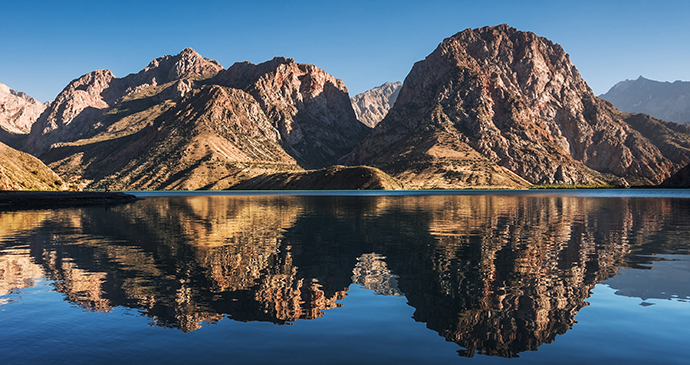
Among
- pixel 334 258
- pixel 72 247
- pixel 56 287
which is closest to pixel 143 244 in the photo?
pixel 72 247

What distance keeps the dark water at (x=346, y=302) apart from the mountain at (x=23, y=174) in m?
146

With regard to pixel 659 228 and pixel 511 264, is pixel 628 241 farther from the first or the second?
pixel 511 264

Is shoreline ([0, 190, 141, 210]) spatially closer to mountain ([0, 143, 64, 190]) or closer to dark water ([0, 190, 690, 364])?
mountain ([0, 143, 64, 190])

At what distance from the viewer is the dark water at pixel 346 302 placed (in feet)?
48.5

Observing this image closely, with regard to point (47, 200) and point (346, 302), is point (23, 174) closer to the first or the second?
point (47, 200)

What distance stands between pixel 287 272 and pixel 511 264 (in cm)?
1445

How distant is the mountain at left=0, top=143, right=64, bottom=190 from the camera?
6088 inches

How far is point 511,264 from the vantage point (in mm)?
28984

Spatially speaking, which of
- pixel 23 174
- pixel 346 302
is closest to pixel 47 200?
pixel 23 174

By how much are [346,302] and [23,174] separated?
19206cm

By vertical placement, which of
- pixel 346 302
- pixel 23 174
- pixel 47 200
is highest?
pixel 23 174

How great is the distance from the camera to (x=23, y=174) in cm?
16900

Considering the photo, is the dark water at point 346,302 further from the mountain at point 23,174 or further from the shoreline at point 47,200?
the mountain at point 23,174

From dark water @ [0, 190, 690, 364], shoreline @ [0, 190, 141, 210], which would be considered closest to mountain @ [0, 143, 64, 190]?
→ shoreline @ [0, 190, 141, 210]
